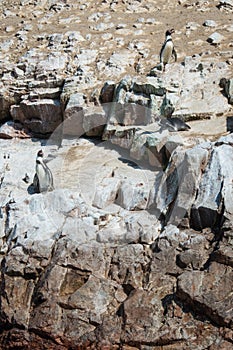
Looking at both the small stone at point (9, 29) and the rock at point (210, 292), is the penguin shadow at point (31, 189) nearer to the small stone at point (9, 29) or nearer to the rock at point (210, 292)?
the rock at point (210, 292)

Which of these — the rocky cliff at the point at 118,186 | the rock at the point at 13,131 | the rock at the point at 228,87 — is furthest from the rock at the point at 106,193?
the rock at the point at 13,131

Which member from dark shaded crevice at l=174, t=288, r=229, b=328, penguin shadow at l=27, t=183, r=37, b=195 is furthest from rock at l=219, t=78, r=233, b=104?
dark shaded crevice at l=174, t=288, r=229, b=328

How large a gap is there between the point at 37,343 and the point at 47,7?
14017mm

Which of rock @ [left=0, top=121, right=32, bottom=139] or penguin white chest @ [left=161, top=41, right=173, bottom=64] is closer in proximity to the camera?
penguin white chest @ [left=161, top=41, right=173, bottom=64]

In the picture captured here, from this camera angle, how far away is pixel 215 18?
60.3 feet

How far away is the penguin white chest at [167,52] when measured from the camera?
614 inches

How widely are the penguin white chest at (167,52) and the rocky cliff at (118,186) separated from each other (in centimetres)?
22

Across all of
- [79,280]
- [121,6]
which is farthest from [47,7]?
[79,280]

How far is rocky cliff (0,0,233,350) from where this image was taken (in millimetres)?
9656

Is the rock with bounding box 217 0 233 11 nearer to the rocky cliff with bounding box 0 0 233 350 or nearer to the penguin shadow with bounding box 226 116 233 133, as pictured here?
the rocky cliff with bounding box 0 0 233 350

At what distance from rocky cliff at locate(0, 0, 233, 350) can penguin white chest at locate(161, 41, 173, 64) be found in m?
0.22

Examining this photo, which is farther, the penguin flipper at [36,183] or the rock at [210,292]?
Result: the penguin flipper at [36,183]

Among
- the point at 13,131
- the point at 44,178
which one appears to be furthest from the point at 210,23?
the point at 44,178

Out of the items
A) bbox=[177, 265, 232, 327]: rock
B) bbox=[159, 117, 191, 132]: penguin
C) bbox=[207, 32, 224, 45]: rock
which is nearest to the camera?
bbox=[177, 265, 232, 327]: rock
